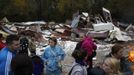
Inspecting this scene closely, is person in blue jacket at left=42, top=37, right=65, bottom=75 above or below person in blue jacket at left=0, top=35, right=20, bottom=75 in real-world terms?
below

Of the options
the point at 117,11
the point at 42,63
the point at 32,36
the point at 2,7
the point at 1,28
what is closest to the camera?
the point at 42,63

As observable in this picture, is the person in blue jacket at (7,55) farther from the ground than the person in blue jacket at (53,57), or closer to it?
farther from the ground

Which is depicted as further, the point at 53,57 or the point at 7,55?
the point at 53,57

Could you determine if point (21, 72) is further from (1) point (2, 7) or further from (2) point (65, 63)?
(1) point (2, 7)

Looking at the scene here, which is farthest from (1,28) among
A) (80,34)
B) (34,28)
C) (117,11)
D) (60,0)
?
(117,11)

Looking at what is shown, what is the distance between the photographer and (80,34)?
75.7ft

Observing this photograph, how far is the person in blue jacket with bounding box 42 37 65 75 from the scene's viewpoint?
11.3 metres

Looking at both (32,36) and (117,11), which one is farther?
(117,11)

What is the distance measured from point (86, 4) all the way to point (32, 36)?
8.91 meters

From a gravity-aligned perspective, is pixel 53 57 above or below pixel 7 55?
below

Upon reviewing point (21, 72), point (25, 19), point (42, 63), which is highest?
point (21, 72)

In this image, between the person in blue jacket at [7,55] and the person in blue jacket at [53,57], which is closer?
the person in blue jacket at [7,55]

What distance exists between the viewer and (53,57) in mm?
11398

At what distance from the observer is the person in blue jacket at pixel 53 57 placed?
1130 centimetres
